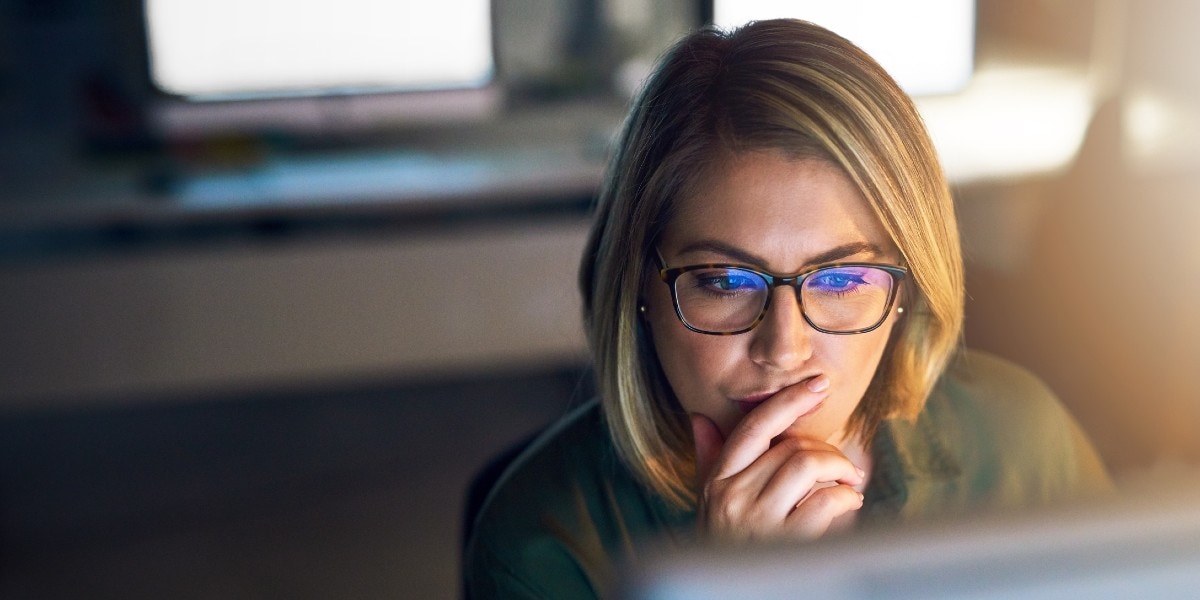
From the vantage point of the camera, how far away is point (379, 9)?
2752 millimetres

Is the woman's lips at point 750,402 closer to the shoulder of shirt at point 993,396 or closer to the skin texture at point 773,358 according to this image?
the skin texture at point 773,358

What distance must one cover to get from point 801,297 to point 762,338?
0.04 m

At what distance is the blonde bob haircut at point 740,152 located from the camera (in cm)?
74

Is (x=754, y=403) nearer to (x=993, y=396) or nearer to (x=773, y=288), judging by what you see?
(x=773, y=288)

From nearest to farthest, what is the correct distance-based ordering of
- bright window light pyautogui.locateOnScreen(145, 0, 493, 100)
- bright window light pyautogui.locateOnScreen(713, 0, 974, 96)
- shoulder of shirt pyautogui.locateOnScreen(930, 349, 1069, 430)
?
shoulder of shirt pyautogui.locateOnScreen(930, 349, 1069, 430) < bright window light pyautogui.locateOnScreen(713, 0, 974, 96) < bright window light pyautogui.locateOnScreen(145, 0, 493, 100)

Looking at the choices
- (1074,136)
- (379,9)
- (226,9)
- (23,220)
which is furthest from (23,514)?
(1074,136)

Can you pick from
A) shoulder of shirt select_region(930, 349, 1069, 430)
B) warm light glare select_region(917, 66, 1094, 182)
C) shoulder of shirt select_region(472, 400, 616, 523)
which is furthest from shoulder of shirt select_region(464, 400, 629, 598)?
warm light glare select_region(917, 66, 1094, 182)

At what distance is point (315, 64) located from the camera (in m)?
2.78

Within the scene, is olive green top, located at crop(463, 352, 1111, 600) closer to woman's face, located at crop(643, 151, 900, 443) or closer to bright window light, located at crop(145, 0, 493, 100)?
woman's face, located at crop(643, 151, 900, 443)

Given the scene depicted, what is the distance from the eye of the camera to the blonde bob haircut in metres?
0.74

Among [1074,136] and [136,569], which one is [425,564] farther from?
[1074,136]

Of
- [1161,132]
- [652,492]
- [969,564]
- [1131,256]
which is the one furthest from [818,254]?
[1161,132]

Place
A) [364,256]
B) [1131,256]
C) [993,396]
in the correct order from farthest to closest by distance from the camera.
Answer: [364,256]
[1131,256]
[993,396]

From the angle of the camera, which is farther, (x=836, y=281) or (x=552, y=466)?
(x=552, y=466)
